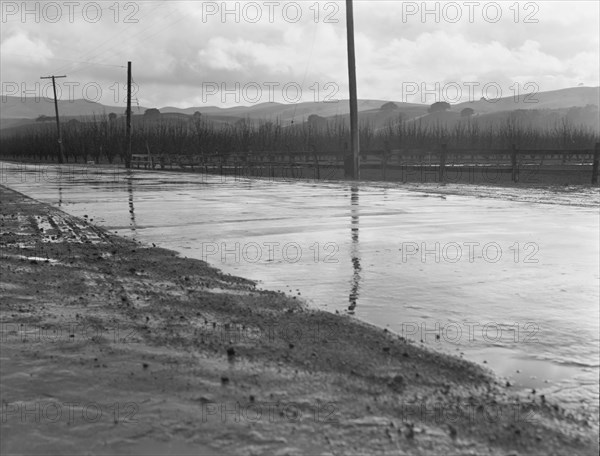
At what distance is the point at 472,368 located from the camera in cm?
357

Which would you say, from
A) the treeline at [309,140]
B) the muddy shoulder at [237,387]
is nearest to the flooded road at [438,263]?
the muddy shoulder at [237,387]

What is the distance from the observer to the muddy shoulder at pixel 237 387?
2.74m

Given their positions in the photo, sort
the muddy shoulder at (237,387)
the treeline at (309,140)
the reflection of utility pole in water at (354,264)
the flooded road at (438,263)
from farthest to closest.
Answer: the treeline at (309,140)
the reflection of utility pole in water at (354,264)
the flooded road at (438,263)
the muddy shoulder at (237,387)

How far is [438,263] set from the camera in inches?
270

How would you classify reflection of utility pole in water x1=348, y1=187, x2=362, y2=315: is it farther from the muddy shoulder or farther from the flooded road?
the muddy shoulder

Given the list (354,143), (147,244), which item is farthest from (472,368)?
(354,143)

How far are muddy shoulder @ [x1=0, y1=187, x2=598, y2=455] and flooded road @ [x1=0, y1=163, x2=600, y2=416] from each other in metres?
0.38

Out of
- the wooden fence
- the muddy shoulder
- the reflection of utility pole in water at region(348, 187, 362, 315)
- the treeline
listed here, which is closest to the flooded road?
the reflection of utility pole in water at region(348, 187, 362, 315)

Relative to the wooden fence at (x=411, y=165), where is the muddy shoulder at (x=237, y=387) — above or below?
below

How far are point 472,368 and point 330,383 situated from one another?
30.5 inches

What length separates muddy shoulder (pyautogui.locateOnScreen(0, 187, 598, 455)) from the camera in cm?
274

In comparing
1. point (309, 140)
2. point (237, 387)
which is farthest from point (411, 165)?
point (237, 387)

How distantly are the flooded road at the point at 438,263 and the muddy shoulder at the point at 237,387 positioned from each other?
38 cm

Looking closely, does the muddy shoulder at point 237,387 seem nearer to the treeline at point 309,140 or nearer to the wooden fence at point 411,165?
the wooden fence at point 411,165
